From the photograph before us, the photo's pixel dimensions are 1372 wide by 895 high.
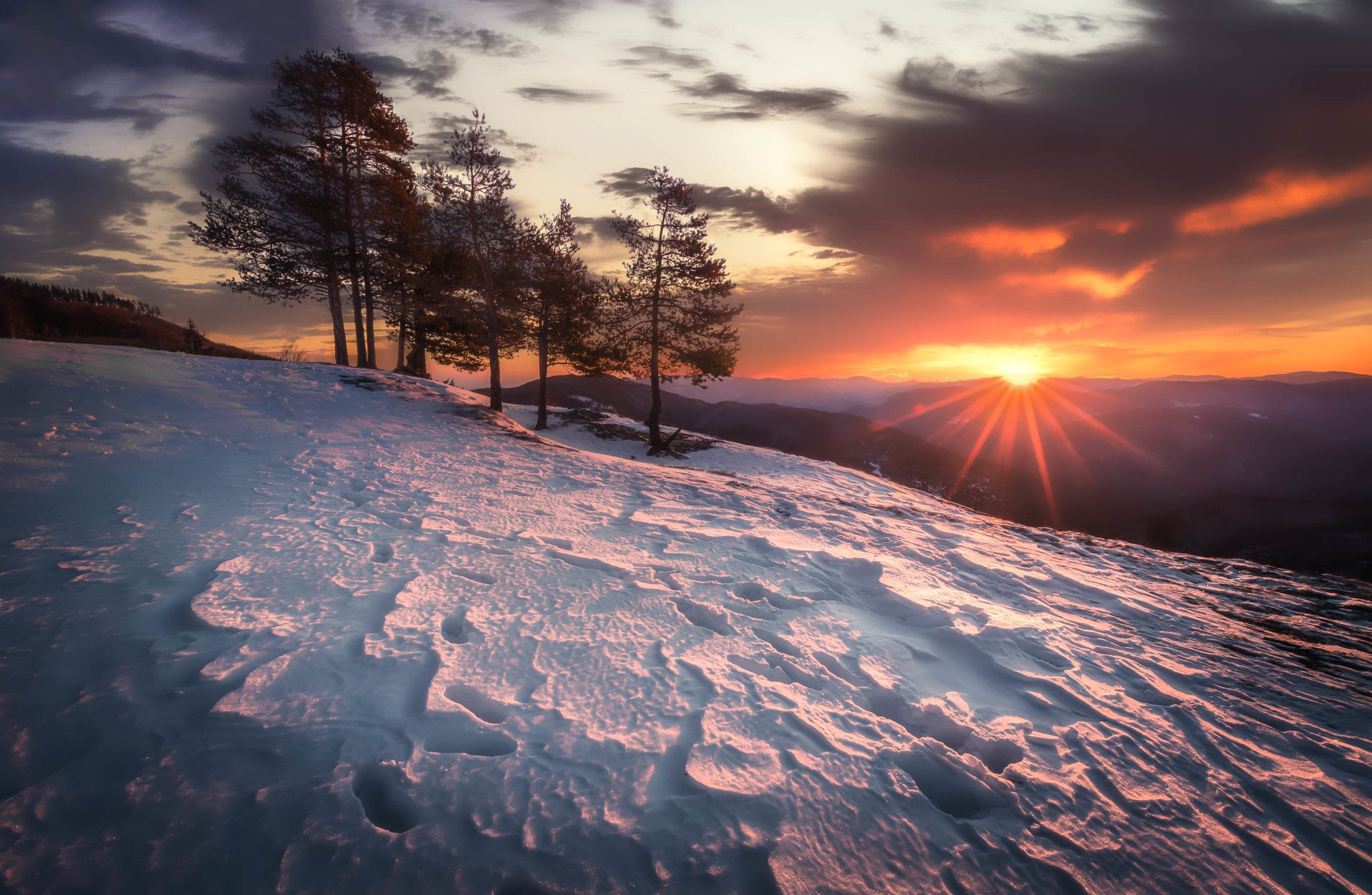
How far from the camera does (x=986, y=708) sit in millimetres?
3334

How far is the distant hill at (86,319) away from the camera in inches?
677

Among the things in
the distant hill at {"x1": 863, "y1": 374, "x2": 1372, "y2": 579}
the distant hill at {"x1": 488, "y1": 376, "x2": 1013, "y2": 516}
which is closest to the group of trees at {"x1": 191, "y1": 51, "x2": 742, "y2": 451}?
the distant hill at {"x1": 488, "y1": 376, "x2": 1013, "y2": 516}

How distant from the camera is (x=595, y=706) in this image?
2916mm

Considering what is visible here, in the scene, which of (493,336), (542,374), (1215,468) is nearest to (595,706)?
(493,336)

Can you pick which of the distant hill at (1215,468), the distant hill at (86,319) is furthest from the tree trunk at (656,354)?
the distant hill at (1215,468)

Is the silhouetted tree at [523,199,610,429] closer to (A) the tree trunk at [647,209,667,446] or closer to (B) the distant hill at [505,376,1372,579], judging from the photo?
(A) the tree trunk at [647,209,667,446]

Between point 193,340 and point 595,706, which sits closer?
point 595,706

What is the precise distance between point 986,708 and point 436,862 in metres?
3.64

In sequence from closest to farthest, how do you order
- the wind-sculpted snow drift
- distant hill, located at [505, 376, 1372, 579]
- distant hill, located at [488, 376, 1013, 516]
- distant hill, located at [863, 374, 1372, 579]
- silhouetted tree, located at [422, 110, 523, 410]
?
the wind-sculpted snow drift, silhouetted tree, located at [422, 110, 523, 410], distant hill, located at [863, 374, 1372, 579], distant hill, located at [505, 376, 1372, 579], distant hill, located at [488, 376, 1013, 516]

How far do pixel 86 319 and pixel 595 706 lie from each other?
31042 millimetres

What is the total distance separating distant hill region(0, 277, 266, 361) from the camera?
677 inches

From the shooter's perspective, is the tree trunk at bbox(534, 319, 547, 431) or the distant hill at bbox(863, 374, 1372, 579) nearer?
the tree trunk at bbox(534, 319, 547, 431)

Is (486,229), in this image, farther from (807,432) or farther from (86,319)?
(807,432)

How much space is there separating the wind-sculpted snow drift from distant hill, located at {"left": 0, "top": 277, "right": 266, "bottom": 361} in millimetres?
18449
